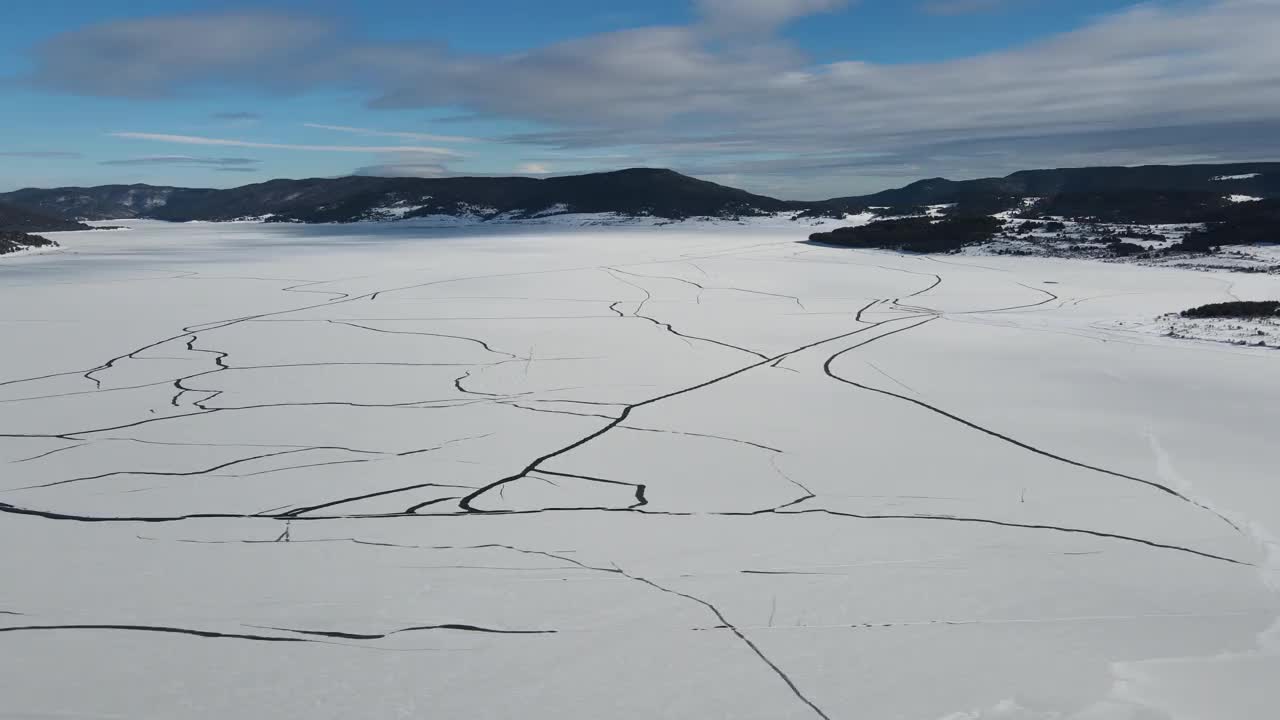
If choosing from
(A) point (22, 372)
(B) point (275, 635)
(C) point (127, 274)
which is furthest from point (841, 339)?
(C) point (127, 274)

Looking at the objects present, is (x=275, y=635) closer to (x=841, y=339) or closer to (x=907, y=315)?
(x=841, y=339)

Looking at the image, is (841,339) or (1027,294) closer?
(841,339)

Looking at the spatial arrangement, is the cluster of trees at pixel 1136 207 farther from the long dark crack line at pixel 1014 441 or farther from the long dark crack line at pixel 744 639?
the long dark crack line at pixel 744 639

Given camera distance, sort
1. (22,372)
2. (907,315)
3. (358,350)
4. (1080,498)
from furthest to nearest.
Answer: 1. (907,315)
2. (358,350)
3. (22,372)
4. (1080,498)

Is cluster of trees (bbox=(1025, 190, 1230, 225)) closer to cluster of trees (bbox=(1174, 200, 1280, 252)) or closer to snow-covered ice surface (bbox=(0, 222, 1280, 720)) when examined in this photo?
cluster of trees (bbox=(1174, 200, 1280, 252))

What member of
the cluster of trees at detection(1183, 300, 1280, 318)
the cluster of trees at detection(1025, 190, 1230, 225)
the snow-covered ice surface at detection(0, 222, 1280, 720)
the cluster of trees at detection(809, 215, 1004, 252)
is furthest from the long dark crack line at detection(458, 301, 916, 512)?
the cluster of trees at detection(1025, 190, 1230, 225)

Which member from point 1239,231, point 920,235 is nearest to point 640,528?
point 1239,231
